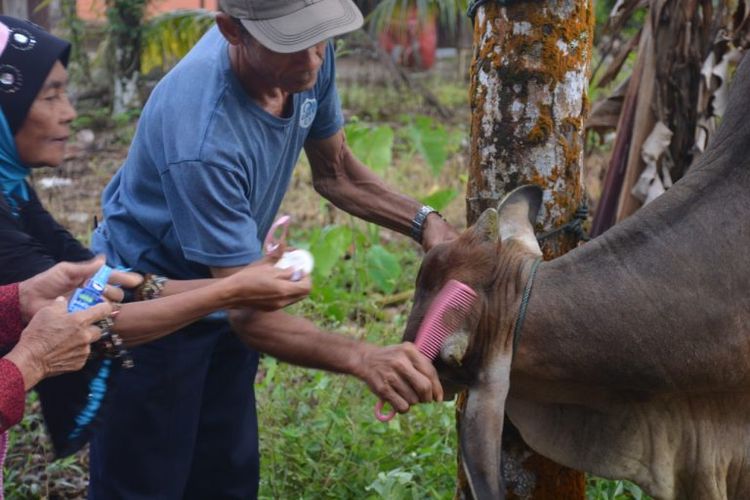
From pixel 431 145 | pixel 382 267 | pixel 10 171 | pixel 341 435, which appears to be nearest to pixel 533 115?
pixel 10 171

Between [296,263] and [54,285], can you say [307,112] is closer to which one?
[296,263]

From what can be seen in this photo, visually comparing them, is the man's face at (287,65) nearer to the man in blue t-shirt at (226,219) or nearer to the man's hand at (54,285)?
the man in blue t-shirt at (226,219)

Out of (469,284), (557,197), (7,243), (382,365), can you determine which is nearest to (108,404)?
(7,243)

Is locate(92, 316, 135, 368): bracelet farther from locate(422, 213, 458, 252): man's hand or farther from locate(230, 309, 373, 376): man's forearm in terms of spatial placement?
locate(422, 213, 458, 252): man's hand

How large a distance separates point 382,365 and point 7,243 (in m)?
0.97

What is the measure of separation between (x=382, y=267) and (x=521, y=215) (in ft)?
8.15

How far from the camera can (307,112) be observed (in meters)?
3.29

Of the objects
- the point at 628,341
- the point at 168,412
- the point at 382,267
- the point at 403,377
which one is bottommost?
the point at 168,412

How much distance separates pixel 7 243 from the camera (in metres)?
2.85

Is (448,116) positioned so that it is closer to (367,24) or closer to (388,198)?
(367,24)

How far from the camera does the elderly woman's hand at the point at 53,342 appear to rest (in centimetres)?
259

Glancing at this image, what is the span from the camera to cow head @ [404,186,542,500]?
2.58 m

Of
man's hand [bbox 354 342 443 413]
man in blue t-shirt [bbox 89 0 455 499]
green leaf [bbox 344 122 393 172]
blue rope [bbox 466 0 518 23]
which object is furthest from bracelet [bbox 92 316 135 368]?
green leaf [bbox 344 122 393 172]

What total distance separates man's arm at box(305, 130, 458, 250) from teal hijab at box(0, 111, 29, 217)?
0.94m
